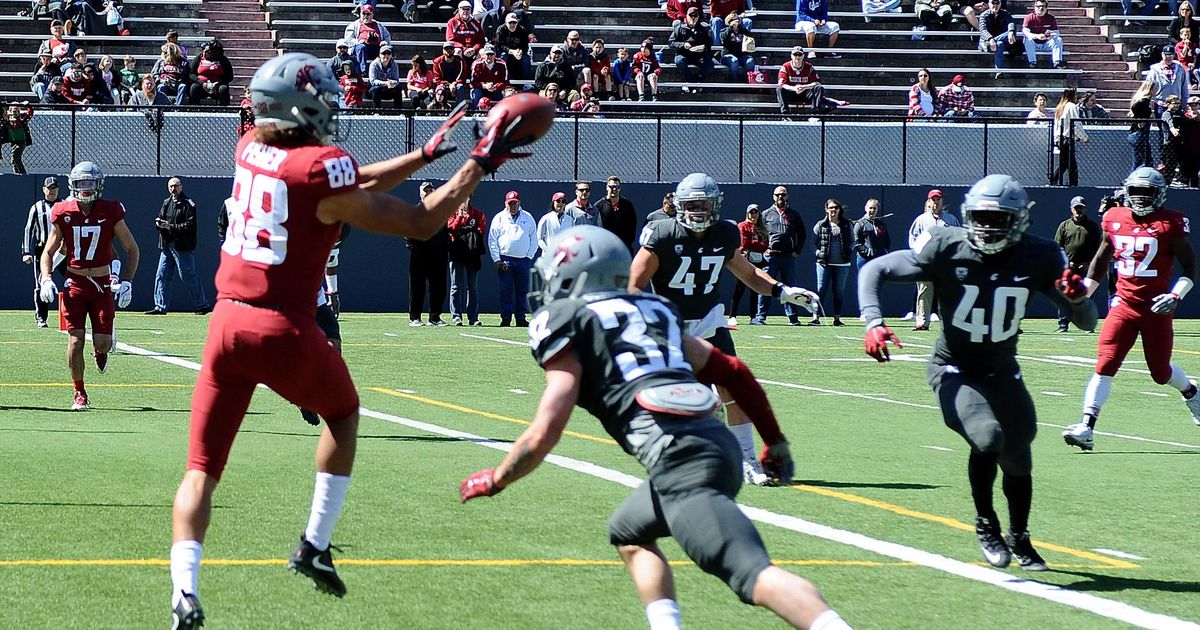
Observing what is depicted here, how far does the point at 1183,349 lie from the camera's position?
20766mm

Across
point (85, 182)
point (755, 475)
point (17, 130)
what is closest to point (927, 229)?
point (85, 182)

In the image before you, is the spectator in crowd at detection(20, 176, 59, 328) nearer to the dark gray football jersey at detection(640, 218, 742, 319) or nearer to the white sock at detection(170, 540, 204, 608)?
the dark gray football jersey at detection(640, 218, 742, 319)

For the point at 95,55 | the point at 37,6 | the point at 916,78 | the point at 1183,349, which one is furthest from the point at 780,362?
the point at 37,6

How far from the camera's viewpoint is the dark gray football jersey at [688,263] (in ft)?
31.7

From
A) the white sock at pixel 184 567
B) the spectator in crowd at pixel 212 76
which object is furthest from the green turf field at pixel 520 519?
the spectator in crowd at pixel 212 76

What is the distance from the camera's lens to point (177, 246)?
24.3m

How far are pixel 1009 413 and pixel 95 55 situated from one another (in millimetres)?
24977

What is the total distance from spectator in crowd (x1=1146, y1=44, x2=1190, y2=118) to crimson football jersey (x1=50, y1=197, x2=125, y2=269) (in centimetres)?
2047

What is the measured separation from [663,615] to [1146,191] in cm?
828

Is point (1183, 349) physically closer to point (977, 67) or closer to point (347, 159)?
point (977, 67)

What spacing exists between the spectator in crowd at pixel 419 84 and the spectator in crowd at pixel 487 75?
0.74m

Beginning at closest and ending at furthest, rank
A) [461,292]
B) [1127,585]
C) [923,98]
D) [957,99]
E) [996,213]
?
[1127,585], [996,213], [461,292], [923,98], [957,99]

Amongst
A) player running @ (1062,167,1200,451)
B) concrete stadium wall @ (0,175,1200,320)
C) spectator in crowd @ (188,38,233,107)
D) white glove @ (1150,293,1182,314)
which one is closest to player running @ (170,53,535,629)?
player running @ (1062,167,1200,451)

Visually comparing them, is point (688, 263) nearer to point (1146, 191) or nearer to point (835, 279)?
point (1146, 191)
